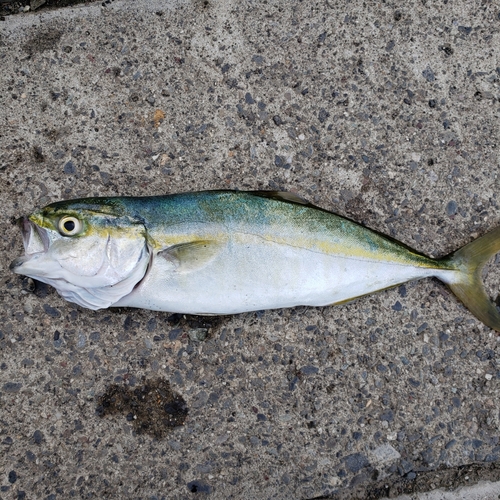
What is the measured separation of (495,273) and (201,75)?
7.21ft

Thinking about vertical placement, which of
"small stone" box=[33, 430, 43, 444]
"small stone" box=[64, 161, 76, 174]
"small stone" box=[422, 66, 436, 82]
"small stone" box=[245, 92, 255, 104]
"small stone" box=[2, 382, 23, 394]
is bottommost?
"small stone" box=[33, 430, 43, 444]

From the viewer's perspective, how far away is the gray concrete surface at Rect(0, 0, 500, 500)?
2.71 meters

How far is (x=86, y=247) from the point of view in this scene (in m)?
2.35

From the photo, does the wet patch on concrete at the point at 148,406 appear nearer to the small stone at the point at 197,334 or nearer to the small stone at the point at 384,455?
the small stone at the point at 197,334

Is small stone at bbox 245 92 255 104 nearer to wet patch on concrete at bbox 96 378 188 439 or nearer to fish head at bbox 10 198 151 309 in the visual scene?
fish head at bbox 10 198 151 309

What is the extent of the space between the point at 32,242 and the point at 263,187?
52.6 inches

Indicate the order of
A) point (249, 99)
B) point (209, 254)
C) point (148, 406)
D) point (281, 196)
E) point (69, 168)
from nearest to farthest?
point (209, 254)
point (281, 196)
point (148, 406)
point (69, 168)
point (249, 99)

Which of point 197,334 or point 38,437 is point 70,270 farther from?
point 38,437

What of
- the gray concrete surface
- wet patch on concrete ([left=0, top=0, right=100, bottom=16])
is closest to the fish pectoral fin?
the gray concrete surface

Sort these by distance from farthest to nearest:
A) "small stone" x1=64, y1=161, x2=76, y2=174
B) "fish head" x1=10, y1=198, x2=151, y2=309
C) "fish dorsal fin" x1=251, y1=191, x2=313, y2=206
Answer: "small stone" x1=64, y1=161, x2=76, y2=174 → "fish dorsal fin" x1=251, y1=191, x2=313, y2=206 → "fish head" x1=10, y1=198, x2=151, y2=309

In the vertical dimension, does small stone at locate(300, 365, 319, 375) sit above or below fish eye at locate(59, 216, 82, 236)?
below

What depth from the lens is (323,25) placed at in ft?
10.00

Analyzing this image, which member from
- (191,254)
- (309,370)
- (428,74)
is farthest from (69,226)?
(428,74)

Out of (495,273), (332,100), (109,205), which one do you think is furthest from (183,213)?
(495,273)
